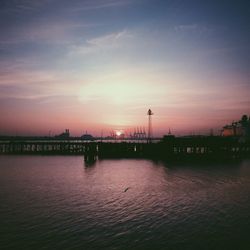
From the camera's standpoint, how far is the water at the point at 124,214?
12492 mm

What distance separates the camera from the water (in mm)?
12492

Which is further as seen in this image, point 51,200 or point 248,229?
point 51,200

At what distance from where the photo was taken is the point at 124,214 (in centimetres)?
1684

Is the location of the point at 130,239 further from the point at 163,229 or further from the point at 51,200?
the point at 51,200

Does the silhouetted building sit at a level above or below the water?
above

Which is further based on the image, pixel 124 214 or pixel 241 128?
pixel 241 128

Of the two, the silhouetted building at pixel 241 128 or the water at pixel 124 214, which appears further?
the silhouetted building at pixel 241 128

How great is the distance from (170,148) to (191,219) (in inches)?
1642

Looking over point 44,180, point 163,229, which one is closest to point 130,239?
point 163,229

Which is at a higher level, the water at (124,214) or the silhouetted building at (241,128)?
the silhouetted building at (241,128)

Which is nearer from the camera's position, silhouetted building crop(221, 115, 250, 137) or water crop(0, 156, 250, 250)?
water crop(0, 156, 250, 250)

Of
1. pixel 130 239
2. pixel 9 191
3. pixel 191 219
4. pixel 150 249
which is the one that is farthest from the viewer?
pixel 9 191

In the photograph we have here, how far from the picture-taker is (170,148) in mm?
57188

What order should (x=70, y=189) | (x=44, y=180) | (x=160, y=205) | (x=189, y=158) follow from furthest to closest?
(x=189, y=158) < (x=44, y=180) < (x=70, y=189) < (x=160, y=205)
